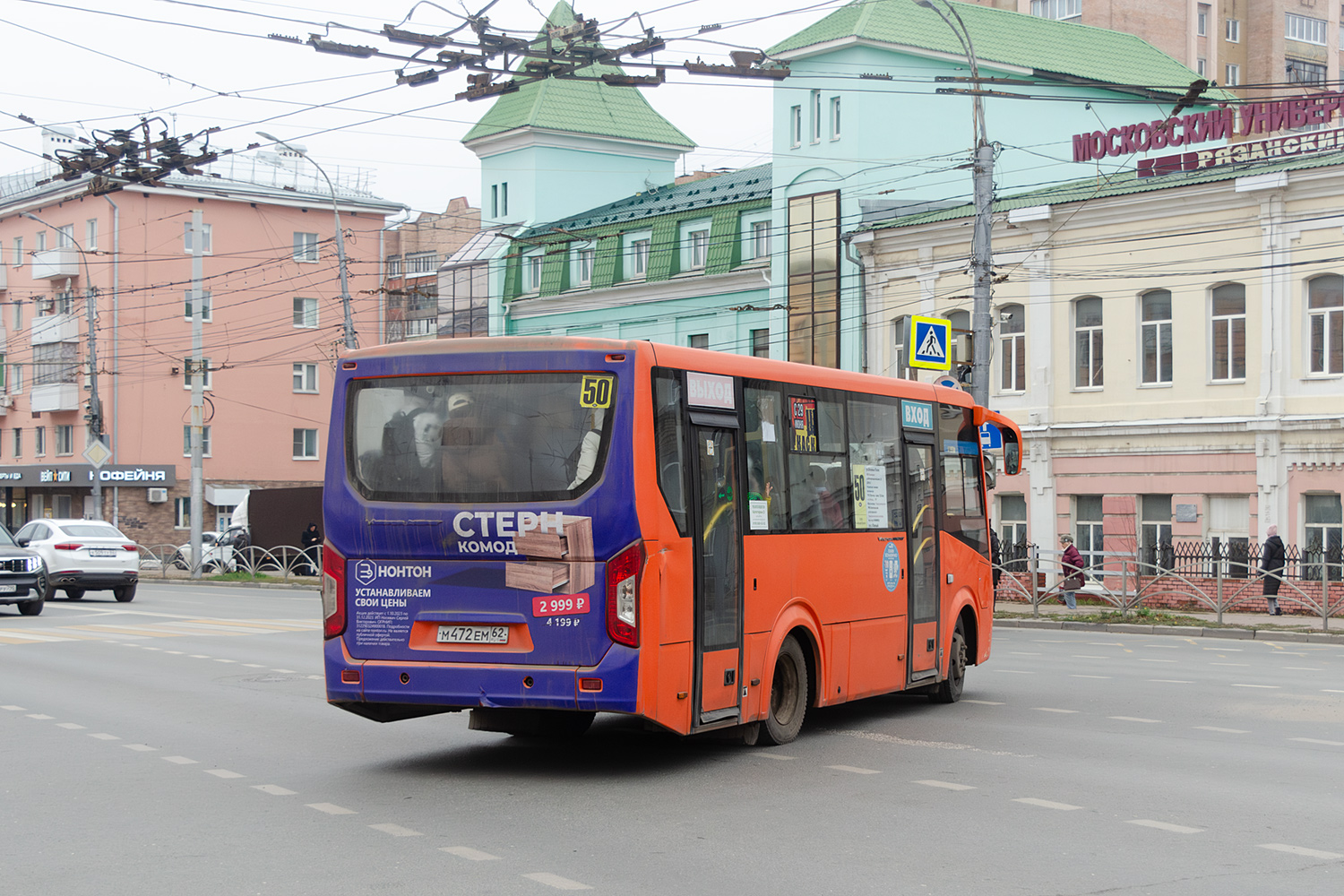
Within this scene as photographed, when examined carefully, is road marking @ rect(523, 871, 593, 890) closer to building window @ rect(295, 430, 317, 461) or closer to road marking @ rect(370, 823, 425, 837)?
road marking @ rect(370, 823, 425, 837)

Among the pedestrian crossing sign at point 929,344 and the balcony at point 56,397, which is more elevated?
the balcony at point 56,397

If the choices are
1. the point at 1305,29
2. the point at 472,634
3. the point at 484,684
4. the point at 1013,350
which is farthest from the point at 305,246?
the point at 484,684

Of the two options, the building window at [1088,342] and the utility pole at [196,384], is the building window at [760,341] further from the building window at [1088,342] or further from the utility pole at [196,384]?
the utility pole at [196,384]

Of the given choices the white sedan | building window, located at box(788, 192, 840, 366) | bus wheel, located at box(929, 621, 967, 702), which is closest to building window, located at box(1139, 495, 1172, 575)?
building window, located at box(788, 192, 840, 366)

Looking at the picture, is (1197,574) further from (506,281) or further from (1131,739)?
(506,281)

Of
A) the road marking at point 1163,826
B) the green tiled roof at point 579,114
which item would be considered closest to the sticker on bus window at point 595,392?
the road marking at point 1163,826

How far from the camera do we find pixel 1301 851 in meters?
7.95

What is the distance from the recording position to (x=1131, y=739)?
1192 cm

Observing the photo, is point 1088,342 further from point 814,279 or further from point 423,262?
point 423,262

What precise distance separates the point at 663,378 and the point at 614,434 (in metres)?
0.61

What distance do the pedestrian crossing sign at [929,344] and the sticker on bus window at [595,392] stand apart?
1529cm

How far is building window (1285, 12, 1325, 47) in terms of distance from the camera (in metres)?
77.9

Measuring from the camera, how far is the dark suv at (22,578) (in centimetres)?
2609

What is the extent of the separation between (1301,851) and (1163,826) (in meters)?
0.79
